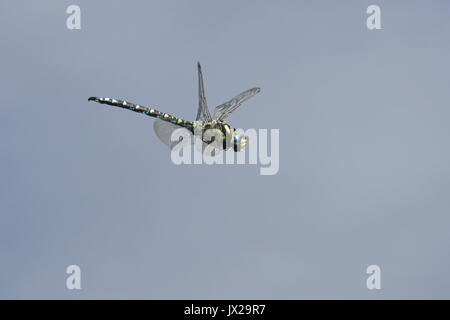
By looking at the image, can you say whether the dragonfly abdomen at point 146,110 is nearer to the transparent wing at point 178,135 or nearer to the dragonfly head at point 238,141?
the transparent wing at point 178,135

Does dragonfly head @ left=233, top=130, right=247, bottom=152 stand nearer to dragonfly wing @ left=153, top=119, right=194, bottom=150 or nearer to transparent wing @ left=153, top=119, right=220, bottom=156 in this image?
transparent wing @ left=153, top=119, right=220, bottom=156

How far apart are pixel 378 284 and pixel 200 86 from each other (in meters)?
35.8

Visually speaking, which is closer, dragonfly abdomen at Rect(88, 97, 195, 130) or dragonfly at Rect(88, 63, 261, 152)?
dragonfly abdomen at Rect(88, 97, 195, 130)

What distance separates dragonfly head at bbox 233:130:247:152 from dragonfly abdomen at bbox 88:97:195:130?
232 inches

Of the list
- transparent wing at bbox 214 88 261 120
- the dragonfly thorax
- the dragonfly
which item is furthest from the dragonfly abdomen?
transparent wing at bbox 214 88 261 120

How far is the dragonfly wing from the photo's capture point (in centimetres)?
10844

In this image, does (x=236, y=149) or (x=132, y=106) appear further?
(x=236, y=149)

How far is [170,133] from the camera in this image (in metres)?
109

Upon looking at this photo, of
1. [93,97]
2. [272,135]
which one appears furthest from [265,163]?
[93,97]

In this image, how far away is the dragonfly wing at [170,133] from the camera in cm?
10844

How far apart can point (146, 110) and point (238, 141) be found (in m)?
14.0

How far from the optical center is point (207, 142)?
107688mm

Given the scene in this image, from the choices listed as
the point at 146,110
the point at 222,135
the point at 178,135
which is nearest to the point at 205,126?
the point at 222,135
